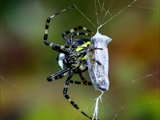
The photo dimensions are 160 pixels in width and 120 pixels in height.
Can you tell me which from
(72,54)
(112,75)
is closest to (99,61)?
(72,54)

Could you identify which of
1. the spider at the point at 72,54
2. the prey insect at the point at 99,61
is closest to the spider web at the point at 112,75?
the spider at the point at 72,54

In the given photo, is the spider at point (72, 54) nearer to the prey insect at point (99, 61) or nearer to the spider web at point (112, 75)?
the prey insect at point (99, 61)

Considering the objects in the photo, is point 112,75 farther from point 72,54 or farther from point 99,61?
point 99,61

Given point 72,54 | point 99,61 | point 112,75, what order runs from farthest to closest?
point 112,75, point 72,54, point 99,61

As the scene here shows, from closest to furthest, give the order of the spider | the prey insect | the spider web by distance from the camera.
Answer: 1. the prey insect
2. the spider
3. the spider web

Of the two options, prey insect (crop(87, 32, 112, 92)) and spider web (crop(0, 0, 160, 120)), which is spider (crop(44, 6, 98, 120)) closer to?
prey insect (crop(87, 32, 112, 92))

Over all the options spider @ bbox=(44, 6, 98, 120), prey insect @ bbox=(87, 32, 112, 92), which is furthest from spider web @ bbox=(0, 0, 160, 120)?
prey insect @ bbox=(87, 32, 112, 92)

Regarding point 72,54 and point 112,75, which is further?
point 112,75

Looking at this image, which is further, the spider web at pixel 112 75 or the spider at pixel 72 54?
the spider web at pixel 112 75
